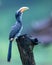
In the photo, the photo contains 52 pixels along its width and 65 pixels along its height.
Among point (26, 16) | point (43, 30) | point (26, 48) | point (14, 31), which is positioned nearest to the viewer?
point (26, 48)

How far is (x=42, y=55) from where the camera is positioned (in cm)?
475

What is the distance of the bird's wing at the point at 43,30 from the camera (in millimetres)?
5242

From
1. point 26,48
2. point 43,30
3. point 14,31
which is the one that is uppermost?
point 43,30

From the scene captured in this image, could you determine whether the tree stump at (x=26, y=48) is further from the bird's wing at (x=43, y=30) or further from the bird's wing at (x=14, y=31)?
the bird's wing at (x=43, y=30)

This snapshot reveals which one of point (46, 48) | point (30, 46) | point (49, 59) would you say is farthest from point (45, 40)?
point (30, 46)

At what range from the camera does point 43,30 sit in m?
5.40

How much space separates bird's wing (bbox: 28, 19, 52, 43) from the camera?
5.24m

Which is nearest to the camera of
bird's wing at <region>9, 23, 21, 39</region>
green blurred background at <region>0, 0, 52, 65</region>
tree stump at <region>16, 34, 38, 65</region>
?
tree stump at <region>16, 34, 38, 65</region>

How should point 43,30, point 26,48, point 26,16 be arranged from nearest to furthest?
1. point 26,48
2. point 26,16
3. point 43,30

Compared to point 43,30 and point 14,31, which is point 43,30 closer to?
point 43,30

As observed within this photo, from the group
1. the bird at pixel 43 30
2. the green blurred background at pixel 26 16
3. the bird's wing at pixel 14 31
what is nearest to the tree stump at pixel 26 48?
the bird's wing at pixel 14 31

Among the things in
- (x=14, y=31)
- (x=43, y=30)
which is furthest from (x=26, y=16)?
(x=14, y=31)

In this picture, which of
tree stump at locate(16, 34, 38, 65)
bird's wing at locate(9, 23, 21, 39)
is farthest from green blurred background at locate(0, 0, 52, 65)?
tree stump at locate(16, 34, 38, 65)

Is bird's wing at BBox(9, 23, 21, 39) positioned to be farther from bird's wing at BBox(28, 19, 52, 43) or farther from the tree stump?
bird's wing at BBox(28, 19, 52, 43)
